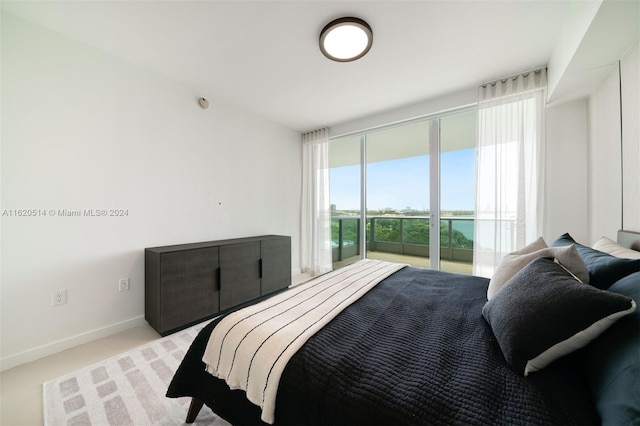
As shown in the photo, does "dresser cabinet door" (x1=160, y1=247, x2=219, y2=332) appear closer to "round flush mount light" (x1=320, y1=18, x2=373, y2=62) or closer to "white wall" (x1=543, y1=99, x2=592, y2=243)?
"round flush mount light" (x1=320, y1=18, x2=373, y2=62)

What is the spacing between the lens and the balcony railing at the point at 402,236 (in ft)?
10.5

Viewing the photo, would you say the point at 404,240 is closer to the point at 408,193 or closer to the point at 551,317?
the point at 408,193

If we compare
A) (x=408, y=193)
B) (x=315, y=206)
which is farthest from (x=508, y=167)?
(x=315, y=206)

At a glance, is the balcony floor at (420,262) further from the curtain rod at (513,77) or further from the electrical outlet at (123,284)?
the electrical outlet at (123,284)

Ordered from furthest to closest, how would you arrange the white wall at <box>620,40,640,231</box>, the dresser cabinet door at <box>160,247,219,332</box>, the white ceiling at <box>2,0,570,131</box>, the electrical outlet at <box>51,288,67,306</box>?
the dresser cabinet door at <box>160,247,219,332</box>, the electrical outlet at <box>51,288,67,306</box>, the white ceiling at <box>2,0,570,131</box>, the white wall at <box>620,40,640,231</box>

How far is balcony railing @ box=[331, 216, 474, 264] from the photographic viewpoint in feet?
10.5

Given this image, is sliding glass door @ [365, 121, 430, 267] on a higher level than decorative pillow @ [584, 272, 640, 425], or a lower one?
higher

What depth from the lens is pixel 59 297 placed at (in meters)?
1.95

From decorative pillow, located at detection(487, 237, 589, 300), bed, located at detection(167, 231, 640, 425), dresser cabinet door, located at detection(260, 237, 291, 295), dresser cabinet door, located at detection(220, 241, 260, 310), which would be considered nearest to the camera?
bed, located at detection(167, 231, 640, 425)

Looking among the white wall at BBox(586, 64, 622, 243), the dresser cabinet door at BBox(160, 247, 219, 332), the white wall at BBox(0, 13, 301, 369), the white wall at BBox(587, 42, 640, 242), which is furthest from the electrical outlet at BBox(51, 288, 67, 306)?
the white wall at BBox(586, 64, 622, 243)

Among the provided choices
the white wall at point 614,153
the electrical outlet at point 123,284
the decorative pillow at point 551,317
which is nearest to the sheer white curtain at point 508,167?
the white wall at point 614,153

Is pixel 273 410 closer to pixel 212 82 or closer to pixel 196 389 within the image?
pixel 196 389

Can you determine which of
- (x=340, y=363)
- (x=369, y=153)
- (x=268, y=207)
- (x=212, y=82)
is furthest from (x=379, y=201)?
(x=340, y=363)

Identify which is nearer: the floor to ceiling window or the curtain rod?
the curtain rod
